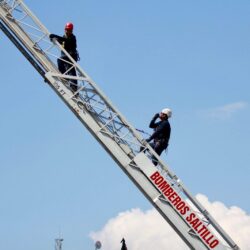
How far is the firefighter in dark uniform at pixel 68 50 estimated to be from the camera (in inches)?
731

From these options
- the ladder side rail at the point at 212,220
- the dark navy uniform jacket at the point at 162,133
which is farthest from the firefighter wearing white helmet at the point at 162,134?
the ladder side rail at the point at 212,220

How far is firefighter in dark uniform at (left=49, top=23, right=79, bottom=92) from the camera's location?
18562 mm

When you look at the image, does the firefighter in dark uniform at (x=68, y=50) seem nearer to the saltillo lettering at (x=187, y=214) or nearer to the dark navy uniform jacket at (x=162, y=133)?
the dark navy uniform jacket at (x=162, y=133)

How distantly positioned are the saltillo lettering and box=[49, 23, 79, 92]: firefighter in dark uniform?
3821mm

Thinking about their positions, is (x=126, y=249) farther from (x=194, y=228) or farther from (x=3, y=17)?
(x=3, y=17)

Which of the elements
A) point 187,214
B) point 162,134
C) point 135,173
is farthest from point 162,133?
point 187,214

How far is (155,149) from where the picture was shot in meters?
18.7

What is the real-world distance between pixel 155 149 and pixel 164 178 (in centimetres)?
A: 101

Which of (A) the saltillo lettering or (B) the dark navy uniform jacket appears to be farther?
(B) the dark navy uniform jacket

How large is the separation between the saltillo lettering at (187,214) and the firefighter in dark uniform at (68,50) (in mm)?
3821

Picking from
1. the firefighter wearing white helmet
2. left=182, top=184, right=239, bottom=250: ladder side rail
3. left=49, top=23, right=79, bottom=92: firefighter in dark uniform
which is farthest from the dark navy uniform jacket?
left=49, top=23, right=79, bottom=92: firefighter in dark uniform

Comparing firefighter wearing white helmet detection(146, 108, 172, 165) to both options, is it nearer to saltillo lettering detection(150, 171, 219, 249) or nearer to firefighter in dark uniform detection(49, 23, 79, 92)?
saltillo lettering detection(150, 171, 219, 249)

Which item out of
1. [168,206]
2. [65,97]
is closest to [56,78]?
[65,97]

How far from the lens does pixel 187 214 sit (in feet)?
58.7
